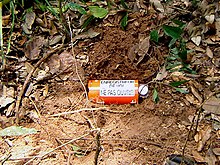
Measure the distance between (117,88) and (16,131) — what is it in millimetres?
519

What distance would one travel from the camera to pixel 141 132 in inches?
75.0

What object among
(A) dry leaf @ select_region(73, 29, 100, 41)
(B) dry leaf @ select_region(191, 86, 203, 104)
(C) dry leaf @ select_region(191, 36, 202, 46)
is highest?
(A) dry leaf @ select_region(73, 29, 100, 41)

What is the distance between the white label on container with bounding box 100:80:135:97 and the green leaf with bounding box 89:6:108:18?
0.34 metres

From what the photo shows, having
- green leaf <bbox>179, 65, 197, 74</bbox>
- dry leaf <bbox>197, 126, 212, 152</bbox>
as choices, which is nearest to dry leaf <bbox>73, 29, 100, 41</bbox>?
green leaf <bbox>179, 65, 197, 74</bbox>

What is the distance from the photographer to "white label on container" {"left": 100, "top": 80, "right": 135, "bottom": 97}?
2.07 metres

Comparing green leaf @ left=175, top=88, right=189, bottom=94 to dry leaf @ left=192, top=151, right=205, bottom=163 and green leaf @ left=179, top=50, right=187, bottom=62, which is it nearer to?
green leaf @ left=179, top=50, right=187, bottom=62

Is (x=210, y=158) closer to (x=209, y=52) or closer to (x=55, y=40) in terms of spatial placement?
(x=209, y=52)

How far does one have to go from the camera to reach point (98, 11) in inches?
84.8

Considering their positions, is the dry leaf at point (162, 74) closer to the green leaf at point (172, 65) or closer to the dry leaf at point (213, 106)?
the green leaf at point (172, 65)

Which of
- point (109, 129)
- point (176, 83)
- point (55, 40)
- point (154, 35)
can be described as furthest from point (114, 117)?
point (55, 40)

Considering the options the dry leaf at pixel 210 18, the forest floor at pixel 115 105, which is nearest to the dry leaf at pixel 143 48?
the forest floor at pixel 115 105

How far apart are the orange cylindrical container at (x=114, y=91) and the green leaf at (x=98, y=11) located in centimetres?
34

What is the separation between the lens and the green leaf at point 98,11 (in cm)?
215

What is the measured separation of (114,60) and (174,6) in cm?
46
